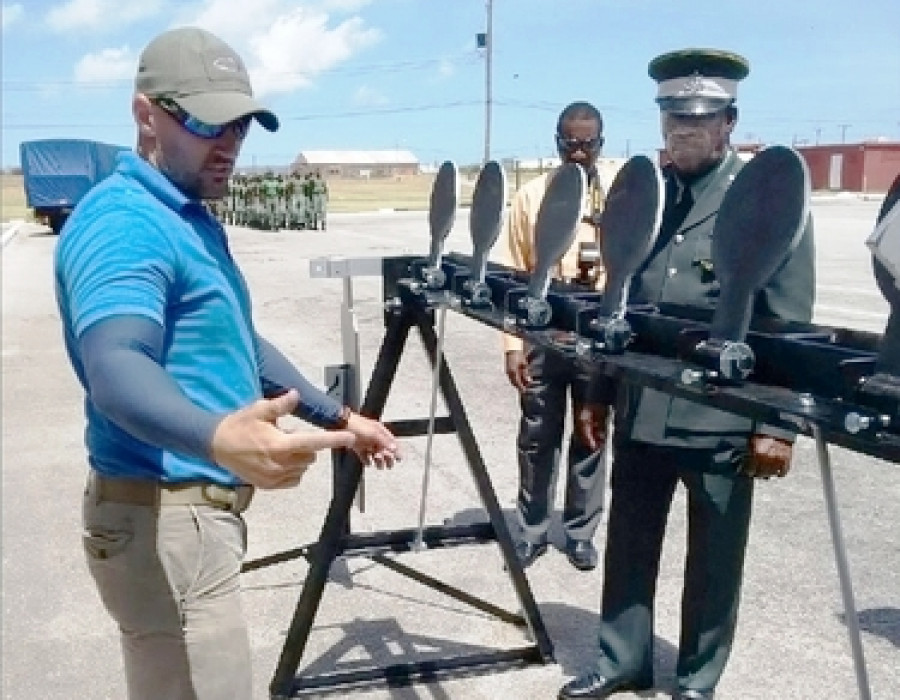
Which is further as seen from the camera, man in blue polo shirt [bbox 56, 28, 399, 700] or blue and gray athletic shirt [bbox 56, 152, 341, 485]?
man in blue polo shirt [bbox 56, 28, 399, 700]

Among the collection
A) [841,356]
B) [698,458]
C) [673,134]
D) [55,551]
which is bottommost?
[55,551]

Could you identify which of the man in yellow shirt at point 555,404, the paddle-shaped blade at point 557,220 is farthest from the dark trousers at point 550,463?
the paddle-shaped blade at point 557,220

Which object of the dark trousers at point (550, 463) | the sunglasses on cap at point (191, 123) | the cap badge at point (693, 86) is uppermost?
the cap badge at point (693, 86)

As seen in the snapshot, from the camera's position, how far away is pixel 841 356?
1.68m

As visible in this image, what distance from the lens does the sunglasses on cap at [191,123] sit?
209 cm

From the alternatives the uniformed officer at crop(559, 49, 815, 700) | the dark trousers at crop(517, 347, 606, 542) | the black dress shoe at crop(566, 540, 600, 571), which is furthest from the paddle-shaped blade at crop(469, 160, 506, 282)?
the black dress shoe at crop(566, 540, 600, 571)

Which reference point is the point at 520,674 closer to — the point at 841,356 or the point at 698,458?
the point at 698,458

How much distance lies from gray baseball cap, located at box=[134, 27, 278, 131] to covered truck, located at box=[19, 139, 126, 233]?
34.9 metres

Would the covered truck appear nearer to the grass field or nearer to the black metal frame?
the grass field

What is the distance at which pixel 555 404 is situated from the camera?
4926mm

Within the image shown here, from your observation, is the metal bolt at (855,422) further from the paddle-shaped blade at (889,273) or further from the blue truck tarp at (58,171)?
the blue truck tarp at (58,171)

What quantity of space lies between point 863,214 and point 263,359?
37.4 metres

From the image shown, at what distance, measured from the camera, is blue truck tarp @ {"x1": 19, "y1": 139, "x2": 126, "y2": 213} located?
35.4m

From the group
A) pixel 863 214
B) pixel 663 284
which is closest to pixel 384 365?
pixel 663 284
